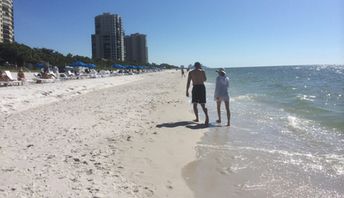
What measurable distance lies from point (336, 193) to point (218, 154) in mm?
2267

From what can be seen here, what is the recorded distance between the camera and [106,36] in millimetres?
141500

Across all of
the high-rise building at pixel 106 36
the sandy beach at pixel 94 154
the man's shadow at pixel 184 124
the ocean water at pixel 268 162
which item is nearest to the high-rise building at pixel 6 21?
the high-rise building at pixel 106 36

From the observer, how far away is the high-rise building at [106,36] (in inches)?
5571

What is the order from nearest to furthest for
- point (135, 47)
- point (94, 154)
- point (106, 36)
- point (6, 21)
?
1. point (94, 154)
2. point (6, 21)
3. point (106, 36)
4. point (135, 47)

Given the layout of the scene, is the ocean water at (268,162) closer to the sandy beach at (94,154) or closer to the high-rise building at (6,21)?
the sandy beach at (94,154)

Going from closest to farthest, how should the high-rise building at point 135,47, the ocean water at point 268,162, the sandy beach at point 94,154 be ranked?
the sandy beach at point 94,154 < the ocean water at point 268,162 < the high-rise building at point 135,47

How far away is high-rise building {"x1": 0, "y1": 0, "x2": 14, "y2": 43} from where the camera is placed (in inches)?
3954

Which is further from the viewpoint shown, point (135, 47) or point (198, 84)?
point (135, 47)

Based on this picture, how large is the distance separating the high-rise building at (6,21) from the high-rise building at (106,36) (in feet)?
122

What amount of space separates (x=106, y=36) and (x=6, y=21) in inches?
1689

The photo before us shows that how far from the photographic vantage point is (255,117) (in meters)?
12.0

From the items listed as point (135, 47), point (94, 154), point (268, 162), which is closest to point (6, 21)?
point (135, 47)

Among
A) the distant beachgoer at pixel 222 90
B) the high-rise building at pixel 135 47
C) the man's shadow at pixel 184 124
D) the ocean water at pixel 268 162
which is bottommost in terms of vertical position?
the ocean water at pixel 268 162

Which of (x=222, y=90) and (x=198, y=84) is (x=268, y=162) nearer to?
(x=198, y=84)
